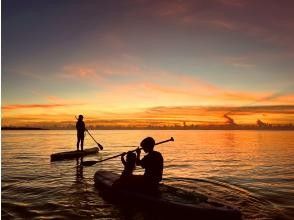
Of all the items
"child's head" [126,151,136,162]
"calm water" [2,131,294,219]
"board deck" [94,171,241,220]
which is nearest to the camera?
"board deck" [94,171,241,220]

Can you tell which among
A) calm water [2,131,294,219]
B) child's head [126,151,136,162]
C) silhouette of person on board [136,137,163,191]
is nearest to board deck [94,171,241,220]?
silhouette of person on board [136,137,163,191]

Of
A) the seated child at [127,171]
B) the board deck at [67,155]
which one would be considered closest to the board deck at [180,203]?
the seated child at [127,171]

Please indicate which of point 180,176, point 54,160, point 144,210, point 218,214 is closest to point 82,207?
point 144,210

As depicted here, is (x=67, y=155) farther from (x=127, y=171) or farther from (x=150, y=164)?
(x=150, y=164)

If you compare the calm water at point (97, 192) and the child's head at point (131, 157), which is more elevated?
the child's head at point (131, 157)

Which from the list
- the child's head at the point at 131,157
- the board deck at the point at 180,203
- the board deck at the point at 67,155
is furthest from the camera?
the board deck at the point at 67,155

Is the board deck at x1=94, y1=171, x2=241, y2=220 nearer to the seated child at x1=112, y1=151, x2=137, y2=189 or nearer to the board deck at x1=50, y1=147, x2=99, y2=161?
the seated child at x1=112, y1=151, x2=137, y2=189

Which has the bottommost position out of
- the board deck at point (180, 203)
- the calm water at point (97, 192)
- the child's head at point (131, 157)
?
the calm water at point (97, 192)

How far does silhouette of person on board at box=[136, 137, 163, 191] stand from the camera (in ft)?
36.2

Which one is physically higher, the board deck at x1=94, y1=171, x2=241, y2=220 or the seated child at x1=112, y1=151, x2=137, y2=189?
the seated child at x1=112, y1=151, x2=137, y2=189

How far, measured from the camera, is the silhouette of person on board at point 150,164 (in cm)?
1105

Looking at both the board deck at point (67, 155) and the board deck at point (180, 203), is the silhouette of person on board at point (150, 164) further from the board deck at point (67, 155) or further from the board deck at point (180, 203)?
the board deck at point (67, 155)

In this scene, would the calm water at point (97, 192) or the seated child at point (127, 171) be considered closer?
the calm water at point (97, 192)

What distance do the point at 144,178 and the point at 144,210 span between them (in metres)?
1.16
